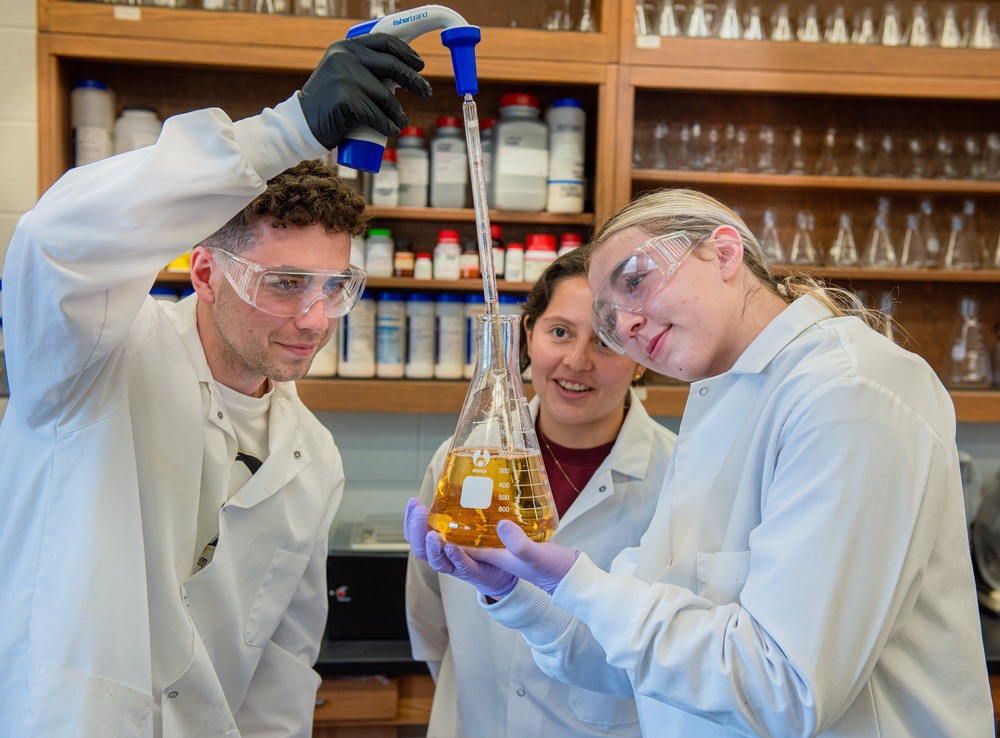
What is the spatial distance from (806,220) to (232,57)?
178 cm

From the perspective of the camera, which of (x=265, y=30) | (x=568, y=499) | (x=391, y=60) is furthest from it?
(x=265, y=30)

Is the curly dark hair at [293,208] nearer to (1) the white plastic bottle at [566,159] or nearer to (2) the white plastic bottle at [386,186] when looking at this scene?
(2) the white plastic bottle at [386,186]

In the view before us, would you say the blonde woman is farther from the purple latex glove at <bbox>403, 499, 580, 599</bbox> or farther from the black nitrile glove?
the black nitrile glove

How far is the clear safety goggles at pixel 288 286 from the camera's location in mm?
1296

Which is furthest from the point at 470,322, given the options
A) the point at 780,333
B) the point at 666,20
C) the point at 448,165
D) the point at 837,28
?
the point at 780,333

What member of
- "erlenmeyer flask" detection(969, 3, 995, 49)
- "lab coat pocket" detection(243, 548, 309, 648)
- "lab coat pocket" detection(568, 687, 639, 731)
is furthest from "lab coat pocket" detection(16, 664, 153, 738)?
"erlenmeyer flask" detection(969, 3, 995, 49)

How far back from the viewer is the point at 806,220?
2.78 meters

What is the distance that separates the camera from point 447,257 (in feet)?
8.32

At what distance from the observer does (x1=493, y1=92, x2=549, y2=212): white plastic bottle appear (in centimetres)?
250

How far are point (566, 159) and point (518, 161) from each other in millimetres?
142

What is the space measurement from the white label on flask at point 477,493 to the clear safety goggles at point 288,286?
492 mm

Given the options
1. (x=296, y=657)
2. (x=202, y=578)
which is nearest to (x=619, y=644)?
(x=202, y=578)

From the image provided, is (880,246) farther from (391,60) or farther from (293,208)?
(391,60)

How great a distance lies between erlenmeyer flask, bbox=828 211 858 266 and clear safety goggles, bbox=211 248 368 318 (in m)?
1.82
